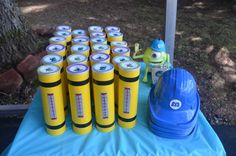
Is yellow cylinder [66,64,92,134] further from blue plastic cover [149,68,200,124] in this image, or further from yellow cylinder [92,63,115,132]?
blue plastic cover [149,68,200,124]

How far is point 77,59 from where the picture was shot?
108cm

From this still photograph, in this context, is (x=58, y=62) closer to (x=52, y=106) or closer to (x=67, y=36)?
(x=52, y=106)

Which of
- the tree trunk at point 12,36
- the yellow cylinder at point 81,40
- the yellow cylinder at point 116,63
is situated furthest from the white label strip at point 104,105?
the tree trunk at point 12,36

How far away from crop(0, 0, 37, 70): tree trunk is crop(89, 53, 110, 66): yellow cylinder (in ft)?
3.92

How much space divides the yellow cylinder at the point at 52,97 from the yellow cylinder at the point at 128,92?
0.68 feet

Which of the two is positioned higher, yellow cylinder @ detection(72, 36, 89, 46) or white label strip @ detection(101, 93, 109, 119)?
yellow cylinder @ detection(72, 36, 89, 46)

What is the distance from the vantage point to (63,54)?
3.81 ft

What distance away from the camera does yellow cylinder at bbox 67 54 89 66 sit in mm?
1049

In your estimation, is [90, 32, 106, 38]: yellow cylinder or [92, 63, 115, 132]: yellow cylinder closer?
[92, 63, 115, 132]: yellow cylinder

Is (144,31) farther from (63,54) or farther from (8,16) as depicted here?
(63,54)

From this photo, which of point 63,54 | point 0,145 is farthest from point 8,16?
point 63,54

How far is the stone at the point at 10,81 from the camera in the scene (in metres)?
2.04

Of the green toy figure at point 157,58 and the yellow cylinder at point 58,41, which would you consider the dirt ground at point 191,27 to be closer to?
the green toy figure at point 157,58

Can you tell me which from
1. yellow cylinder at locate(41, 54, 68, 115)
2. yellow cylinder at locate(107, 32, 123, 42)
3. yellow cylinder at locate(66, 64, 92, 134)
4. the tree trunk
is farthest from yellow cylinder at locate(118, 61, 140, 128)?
the tree trunk
